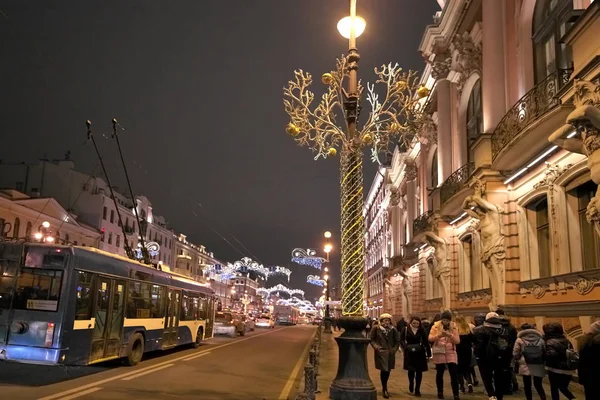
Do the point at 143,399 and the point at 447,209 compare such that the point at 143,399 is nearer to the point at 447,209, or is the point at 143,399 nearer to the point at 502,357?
the point at 502,357

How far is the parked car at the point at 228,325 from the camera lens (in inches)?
1353

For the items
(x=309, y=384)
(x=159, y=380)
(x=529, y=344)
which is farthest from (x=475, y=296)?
(x=309, y=384)

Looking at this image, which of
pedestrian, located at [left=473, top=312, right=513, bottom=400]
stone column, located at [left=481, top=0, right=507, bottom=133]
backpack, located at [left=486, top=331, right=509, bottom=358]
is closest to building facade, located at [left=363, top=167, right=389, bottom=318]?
stone column, located at [left=481, top=0, right=507, bottom=133]

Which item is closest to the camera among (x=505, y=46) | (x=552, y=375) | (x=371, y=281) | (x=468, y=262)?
(x=552, y=375)

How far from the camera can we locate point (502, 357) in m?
9.06

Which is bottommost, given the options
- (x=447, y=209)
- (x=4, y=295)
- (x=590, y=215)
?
(x=4, y=295)

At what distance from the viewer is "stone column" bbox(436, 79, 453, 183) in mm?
24953

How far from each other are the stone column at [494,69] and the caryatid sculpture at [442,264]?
691 centimetres

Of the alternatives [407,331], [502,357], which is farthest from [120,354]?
[502,357]

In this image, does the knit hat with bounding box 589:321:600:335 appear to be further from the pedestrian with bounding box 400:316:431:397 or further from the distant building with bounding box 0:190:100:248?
the distant building with bounding box 0:190:100:248

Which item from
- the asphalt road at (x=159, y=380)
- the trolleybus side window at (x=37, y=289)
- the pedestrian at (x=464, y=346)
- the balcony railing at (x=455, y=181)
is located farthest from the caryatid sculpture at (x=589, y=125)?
the trolleybus side window at (x=37, y=289)

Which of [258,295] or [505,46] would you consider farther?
[258,295]

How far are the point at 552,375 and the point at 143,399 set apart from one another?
701 cm

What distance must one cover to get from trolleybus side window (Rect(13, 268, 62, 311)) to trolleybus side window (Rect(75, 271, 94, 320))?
1.54 ft
